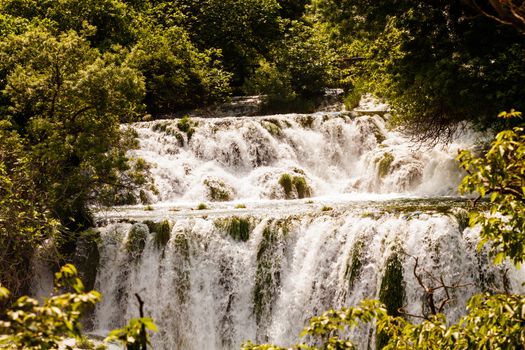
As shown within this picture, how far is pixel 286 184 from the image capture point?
1881 centimetres

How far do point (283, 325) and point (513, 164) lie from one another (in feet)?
29.7

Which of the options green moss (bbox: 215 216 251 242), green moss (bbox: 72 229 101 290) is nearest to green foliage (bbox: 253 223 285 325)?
green moss (bbox: 215 216 251 242)

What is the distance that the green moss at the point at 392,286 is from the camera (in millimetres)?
10734

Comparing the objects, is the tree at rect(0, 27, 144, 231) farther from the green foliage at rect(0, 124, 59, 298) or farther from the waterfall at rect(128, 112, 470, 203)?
the waterfall at rect(128, 112, 470, 203)

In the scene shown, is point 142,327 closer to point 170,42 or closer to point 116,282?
point 116,282

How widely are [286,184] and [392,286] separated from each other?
835cm

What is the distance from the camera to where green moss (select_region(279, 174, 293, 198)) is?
18.7 metres

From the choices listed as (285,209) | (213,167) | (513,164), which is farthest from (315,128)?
(513,164)

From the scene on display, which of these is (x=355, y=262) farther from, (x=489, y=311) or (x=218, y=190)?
(x=218, y=190)

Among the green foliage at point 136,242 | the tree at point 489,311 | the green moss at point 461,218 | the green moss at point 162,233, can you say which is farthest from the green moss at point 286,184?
the tree at point 489,311

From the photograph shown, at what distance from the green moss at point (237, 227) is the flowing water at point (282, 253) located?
0.02 meters

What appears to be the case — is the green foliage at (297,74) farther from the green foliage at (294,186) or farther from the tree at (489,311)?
the tree at (489,311)

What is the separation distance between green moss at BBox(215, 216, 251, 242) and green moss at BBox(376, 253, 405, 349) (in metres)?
3.29

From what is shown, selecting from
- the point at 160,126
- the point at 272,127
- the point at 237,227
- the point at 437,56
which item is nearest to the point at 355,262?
the point at 237,227
